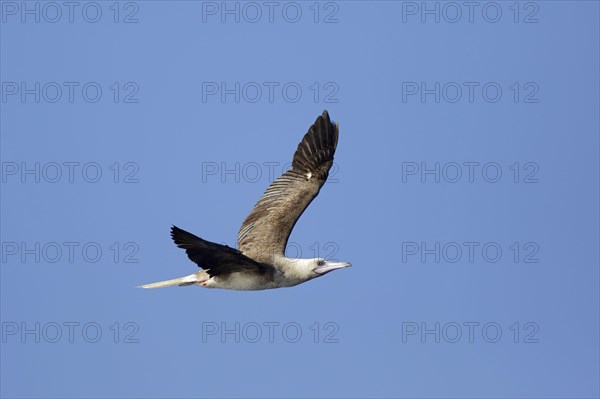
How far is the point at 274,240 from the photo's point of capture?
1051 inches

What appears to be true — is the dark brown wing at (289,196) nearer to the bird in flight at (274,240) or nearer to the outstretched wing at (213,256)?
the bird in flight at (274,240)

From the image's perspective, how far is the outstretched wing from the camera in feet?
73.5

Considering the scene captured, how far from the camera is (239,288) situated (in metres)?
25.1

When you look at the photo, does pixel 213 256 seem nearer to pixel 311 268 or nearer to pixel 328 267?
pixel 311 268

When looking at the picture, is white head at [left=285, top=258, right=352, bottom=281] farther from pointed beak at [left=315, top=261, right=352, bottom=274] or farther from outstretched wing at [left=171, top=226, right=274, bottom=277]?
outstretched wing at [left=171, top=226, right=274, bottom=277]

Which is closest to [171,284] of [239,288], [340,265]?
[239,288]

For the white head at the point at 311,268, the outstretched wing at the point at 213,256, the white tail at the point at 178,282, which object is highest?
the outstretched wing at the point at 213,256

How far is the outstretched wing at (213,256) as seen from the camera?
22.4 m

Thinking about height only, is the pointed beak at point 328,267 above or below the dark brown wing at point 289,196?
below

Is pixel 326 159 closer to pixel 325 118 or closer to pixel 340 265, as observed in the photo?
pixel 325 118

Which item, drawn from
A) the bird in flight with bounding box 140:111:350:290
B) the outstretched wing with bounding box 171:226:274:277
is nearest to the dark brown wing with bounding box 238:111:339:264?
the bird in flight with bounding box 140:111:350:290

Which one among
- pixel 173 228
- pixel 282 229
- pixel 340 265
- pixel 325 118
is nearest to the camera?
pixel 173 228

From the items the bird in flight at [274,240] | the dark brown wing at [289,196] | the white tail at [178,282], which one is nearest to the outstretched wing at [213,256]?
the bird in flight at [274,240]

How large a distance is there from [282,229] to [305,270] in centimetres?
220
